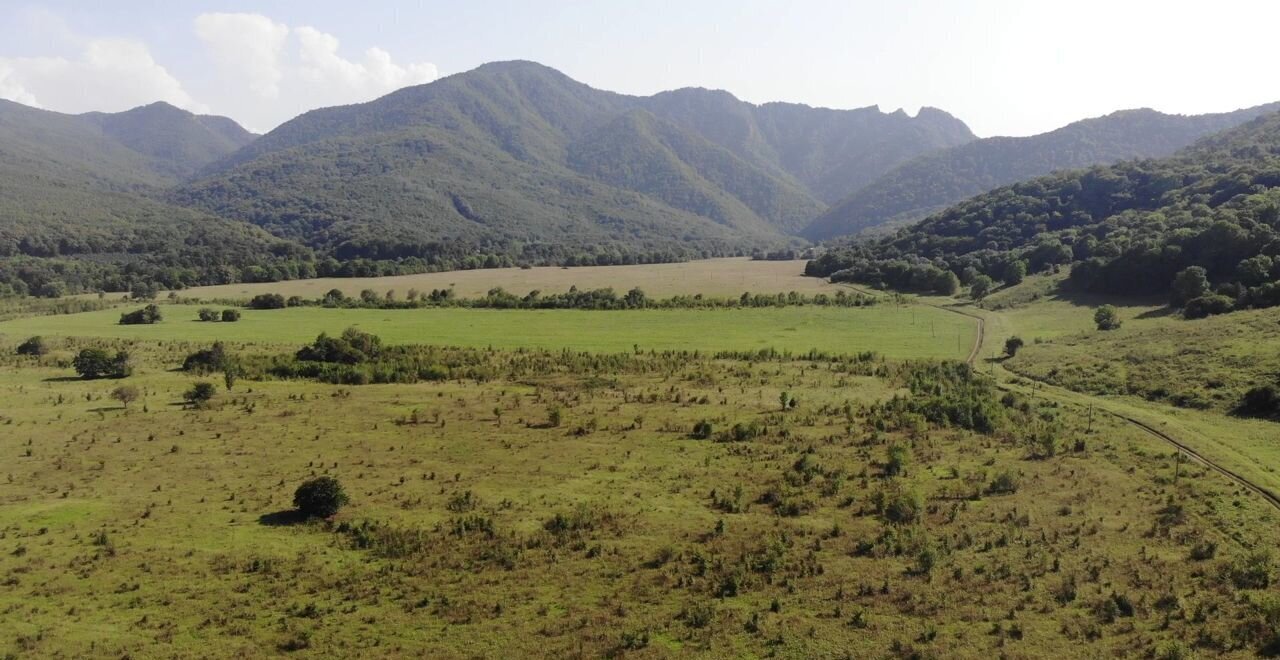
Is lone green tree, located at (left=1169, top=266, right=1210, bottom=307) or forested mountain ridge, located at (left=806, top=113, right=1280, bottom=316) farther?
forested mountain ridge, located at (left=806, top=113, right=1280, bottom=316)

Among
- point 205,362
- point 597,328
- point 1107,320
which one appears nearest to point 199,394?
point 205,362

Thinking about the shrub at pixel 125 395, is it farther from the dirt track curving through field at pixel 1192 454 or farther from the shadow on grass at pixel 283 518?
the dirt track curving through field at pixel 1192 454

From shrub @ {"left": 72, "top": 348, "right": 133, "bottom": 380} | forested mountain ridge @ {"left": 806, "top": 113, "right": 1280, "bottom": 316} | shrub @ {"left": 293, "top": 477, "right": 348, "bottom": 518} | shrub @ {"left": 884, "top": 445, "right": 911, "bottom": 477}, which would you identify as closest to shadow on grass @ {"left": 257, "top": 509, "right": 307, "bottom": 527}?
shrub @ {"left": 293, "top": 477, "right": 348, "bottom": 518}

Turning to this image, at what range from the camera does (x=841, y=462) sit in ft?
129

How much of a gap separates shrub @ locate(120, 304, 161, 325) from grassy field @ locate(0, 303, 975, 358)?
200 centimetres

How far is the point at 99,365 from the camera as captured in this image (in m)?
59.8

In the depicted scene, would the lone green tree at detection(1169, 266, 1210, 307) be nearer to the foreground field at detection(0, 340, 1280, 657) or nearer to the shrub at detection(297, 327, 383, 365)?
the foreground field at detection(0, 340, 1280, 657)

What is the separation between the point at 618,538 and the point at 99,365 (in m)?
52.9

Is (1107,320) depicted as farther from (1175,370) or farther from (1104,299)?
(1175,370)

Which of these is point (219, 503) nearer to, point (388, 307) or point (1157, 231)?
point (388, 307)

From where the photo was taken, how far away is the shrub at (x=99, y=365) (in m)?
59.8

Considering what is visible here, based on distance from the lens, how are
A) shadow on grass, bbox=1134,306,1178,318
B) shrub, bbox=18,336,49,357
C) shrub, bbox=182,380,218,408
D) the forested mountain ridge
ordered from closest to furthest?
shrub, bbox=182,380,218,408
shrub, bbox=18,336,49,357
shadow on grass, bbox=1134,306,1178,318
the forested mountain ridge

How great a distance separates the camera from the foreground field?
2234cm

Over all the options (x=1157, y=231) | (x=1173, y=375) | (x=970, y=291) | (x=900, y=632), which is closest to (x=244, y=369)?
(x=900, y=632)
